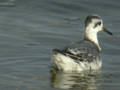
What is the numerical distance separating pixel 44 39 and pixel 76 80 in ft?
14.4

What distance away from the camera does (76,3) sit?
2270 centimetres

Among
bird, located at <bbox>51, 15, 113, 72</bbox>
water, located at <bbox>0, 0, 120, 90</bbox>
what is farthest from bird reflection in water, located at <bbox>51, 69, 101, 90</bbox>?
bird, located at <bbox>51, 15, 113, 72</bbox>

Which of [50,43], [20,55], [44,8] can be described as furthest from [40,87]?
[44,8]

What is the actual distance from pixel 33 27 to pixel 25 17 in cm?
124

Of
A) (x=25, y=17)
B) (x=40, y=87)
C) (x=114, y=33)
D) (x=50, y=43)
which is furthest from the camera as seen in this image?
(x=25, y=17)

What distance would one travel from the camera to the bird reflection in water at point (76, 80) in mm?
13186

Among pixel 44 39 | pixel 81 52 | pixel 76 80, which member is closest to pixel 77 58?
pixel 81 52

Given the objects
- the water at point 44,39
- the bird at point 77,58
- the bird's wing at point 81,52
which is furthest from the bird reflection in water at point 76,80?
the bird's wing at point 81,52

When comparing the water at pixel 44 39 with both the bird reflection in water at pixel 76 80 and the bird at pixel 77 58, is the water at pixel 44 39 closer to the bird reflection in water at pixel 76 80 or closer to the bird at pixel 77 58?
the bird reflection in water at pixel 76 80

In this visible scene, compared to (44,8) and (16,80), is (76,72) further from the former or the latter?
(44,8)

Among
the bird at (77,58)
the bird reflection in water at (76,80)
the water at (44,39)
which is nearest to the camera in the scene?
the bird reflection in water at (76,80)

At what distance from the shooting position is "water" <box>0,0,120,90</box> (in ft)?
44.5

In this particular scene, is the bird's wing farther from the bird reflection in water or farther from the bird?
the bird reflection in water

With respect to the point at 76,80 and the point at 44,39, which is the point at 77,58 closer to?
the point at 76,80
